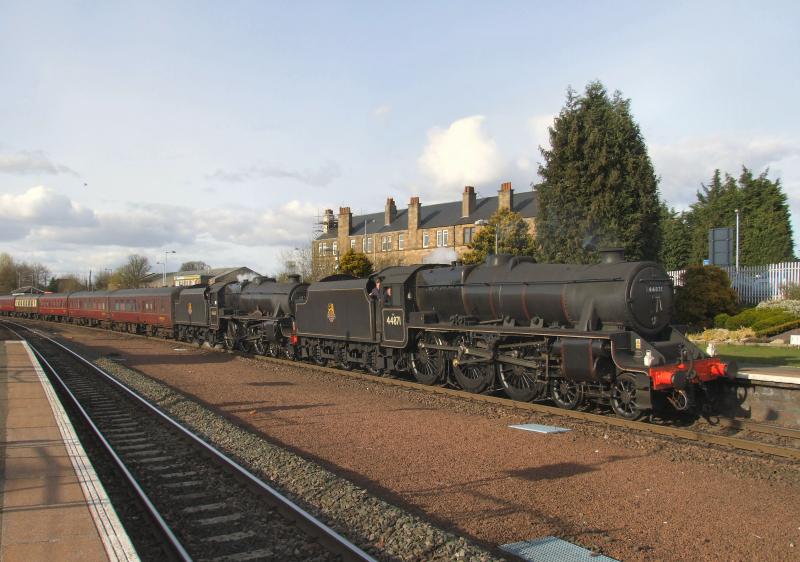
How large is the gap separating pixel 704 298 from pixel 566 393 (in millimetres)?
17443

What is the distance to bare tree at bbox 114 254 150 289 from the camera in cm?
9788

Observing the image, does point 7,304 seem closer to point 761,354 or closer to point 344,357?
point 344,357

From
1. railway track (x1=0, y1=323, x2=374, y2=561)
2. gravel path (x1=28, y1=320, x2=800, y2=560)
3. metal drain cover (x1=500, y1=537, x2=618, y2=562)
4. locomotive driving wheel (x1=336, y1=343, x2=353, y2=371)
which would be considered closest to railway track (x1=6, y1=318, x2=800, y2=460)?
gravel path (x1=28, y1=320, x2=800, y2=560)

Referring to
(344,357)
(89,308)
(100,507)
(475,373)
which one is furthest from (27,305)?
(100,507)

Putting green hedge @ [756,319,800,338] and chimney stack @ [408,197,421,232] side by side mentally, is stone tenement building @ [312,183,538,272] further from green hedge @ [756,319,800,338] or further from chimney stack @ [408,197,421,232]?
green hedge @ [756,319,800,338]

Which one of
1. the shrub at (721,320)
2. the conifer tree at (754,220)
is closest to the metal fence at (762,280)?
the shrub at (721,320)

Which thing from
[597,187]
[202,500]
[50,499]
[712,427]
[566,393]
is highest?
[597,187]

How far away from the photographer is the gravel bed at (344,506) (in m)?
5.41

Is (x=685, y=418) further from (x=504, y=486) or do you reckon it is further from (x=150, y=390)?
(x=150, y=390)

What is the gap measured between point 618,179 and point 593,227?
2277 millimetres

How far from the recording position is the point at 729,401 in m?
11.9

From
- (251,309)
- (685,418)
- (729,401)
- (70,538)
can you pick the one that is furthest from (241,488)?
(251,309)

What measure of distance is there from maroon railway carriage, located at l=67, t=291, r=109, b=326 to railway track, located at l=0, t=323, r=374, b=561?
114 ft

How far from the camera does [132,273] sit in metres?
99.5
